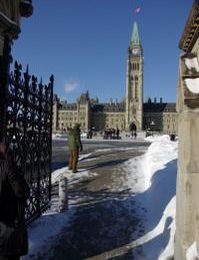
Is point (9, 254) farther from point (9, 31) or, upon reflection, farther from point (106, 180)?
point (106, 180)

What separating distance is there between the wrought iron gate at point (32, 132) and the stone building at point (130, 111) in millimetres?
157859

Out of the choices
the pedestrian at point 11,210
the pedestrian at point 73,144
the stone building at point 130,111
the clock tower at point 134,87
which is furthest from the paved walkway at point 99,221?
the stone building at point 130,111

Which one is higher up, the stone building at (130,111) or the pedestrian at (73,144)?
the stone building at (130,111)

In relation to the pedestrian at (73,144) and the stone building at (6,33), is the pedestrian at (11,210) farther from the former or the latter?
the pedestrian at (73,144)

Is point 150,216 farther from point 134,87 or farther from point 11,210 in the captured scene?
point 134,87

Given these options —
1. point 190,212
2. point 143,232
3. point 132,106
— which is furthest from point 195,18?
point 132,106

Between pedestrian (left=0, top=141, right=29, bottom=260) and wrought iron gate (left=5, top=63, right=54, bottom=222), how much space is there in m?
2.63

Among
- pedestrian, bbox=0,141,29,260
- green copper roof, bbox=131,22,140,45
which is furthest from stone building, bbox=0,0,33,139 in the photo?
green copper roof, bbox=131,22,140,45

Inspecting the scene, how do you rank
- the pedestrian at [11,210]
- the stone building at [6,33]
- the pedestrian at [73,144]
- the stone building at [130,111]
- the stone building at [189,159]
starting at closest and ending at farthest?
the pedestrian at [11,210] < the stone building at [189,159] < the stone building at [6,33] < the pedestrian at [73,144] < the stone building at [130,111]

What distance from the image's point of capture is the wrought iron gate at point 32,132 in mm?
7848

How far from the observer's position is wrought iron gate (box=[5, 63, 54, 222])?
25.7ft

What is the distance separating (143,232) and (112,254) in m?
1.43

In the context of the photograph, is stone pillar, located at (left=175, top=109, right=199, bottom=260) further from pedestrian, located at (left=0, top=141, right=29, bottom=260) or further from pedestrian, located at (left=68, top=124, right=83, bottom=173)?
pedestrian, located at (left=68, top=124, right=83, bottom=173)

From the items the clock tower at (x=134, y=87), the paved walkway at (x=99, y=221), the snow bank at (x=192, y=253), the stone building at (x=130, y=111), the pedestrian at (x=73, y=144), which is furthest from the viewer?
the stone building at (x=130, y=111)
